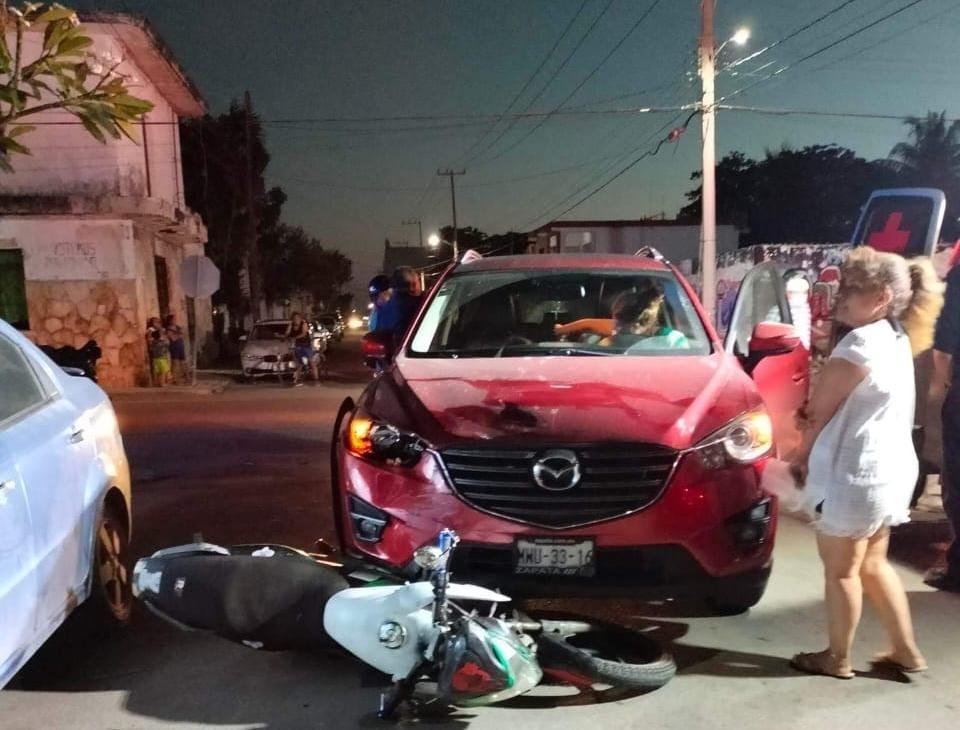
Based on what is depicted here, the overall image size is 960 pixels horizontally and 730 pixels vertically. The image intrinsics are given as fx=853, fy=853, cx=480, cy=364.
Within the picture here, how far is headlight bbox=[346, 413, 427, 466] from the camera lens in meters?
3.60

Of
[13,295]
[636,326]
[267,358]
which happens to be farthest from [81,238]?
[636,326]

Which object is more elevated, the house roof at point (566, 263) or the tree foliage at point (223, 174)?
the tree foliage at point (223, 174)

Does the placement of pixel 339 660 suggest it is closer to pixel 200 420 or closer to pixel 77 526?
pixel 77 526

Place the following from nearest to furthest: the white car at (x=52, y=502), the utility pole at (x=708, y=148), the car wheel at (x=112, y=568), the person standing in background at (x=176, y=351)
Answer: the white car at (x=52, y=502), the car wheel at (x=112, y=568), the utility pole at (x=708, y=148), the person standing in background at (x=176, y=351)

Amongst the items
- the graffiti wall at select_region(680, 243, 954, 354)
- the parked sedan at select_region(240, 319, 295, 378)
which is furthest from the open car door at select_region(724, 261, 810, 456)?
the parked sedan at select_region(240, 319, 295, 378)

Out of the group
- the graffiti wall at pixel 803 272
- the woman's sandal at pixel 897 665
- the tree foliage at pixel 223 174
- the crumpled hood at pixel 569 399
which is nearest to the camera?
the crumpled hood at pixel 569 399

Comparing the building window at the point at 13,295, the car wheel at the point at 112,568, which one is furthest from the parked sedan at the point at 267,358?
the car wheel at the point at 112,568

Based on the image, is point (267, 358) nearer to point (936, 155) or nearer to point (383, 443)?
point (383, 443)

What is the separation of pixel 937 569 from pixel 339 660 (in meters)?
3.54

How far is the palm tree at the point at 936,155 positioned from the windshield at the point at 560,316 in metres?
44.8

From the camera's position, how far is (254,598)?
3.39 meters

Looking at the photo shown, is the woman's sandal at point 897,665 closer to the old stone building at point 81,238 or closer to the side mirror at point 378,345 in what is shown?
the side mirror at point 378,345

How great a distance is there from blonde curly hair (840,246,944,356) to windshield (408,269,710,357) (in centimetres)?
109

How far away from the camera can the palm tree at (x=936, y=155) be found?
1710 inches
